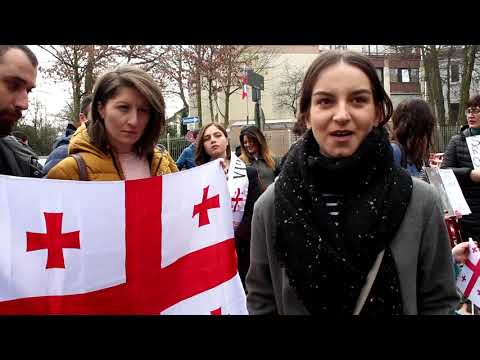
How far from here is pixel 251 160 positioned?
17.3 ft

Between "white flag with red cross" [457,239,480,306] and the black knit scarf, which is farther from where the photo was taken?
"white flag with red cross" [457,239,480,306]

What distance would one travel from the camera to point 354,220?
1358 millimetres

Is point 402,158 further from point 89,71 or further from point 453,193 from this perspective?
point 89,71

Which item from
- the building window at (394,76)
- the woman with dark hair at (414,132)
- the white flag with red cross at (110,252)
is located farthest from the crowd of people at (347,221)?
the building window at (394,76)

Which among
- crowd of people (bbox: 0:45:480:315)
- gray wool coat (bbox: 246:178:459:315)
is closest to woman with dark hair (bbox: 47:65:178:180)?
crowd of people (bbox: 0:45:480:315)

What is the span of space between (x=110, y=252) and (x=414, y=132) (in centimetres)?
A: 221

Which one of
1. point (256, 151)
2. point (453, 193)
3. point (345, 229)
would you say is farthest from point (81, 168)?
point (256, 151)

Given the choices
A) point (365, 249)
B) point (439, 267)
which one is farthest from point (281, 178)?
point (439, 267)

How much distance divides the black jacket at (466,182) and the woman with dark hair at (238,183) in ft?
5.48

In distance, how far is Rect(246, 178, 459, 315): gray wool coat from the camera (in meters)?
1.37

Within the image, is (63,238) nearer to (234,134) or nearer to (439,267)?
(439,267)

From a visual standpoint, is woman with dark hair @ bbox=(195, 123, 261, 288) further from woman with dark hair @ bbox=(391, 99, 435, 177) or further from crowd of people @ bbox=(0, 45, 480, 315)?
crowd of people @ bbox=(0, 45, 480, 315)

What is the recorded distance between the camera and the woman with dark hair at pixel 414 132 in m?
3.24

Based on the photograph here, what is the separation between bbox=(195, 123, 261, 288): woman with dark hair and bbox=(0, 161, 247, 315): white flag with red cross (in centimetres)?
200
